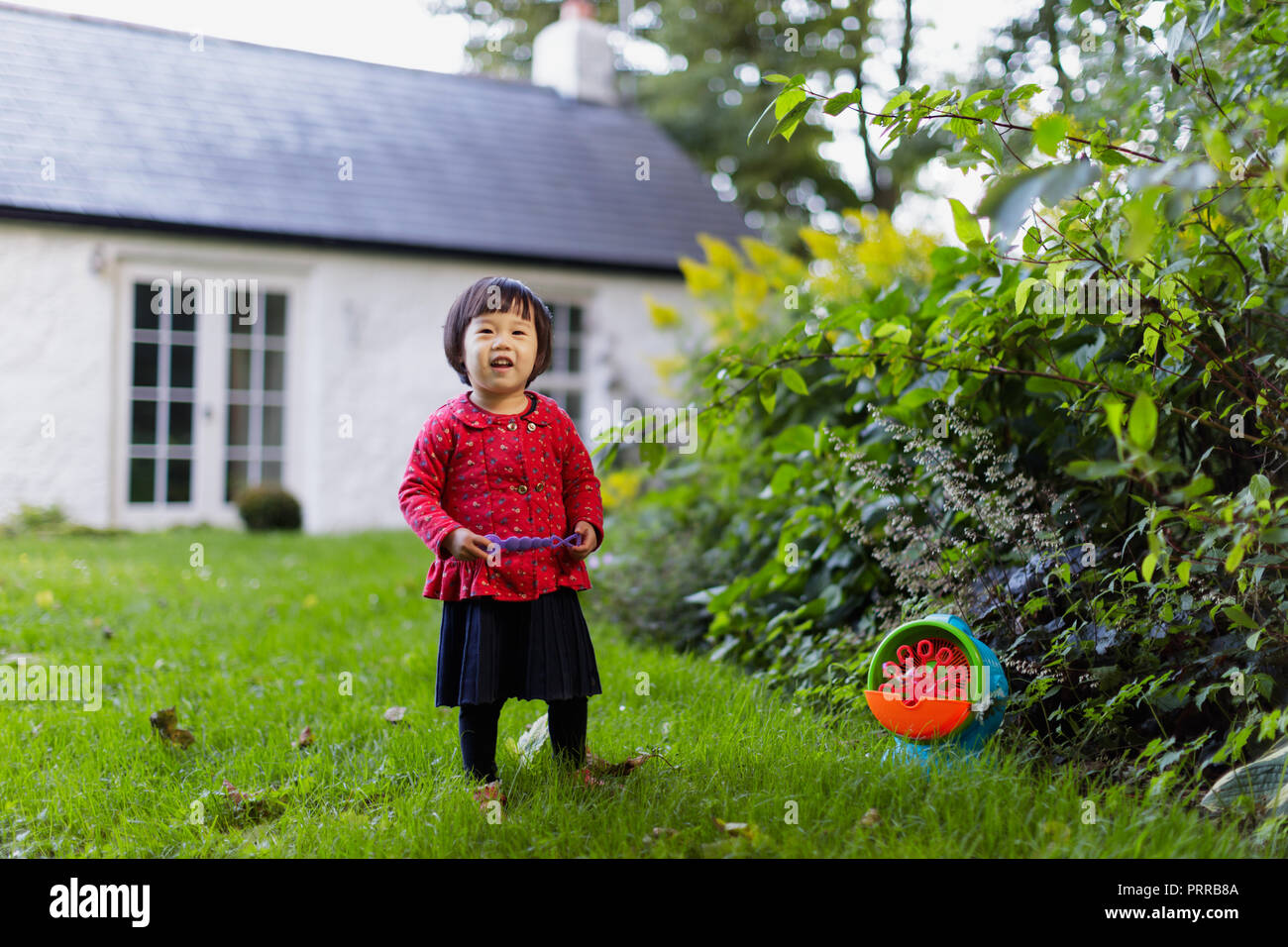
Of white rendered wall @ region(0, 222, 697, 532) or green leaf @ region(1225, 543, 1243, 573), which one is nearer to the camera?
green leaf @ region(1225, 543, 1243, 573)

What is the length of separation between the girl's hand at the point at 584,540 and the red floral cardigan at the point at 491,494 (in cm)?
2

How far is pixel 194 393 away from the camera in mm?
8906

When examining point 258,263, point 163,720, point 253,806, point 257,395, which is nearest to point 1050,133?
point 253,806

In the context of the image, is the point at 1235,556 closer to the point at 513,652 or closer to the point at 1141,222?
the point at 1141,222

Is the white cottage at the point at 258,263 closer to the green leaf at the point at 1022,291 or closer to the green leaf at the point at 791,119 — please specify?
the green leaf at the point at 791,119

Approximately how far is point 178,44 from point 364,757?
32.7 ft

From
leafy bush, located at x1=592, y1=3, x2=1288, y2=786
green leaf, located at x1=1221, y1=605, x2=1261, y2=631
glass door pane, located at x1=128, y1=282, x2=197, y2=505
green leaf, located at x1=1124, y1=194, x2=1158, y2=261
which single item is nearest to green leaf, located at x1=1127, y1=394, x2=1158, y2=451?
leafy bush, located at x1=592, y1=3, x2=1288, y2=786

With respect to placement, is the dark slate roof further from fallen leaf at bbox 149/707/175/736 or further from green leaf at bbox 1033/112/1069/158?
green leaf at bbox 1033/112/1069/158

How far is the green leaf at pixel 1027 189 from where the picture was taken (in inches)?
200

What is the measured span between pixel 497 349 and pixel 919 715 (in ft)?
4.28

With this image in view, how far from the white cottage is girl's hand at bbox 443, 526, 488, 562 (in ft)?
22.6

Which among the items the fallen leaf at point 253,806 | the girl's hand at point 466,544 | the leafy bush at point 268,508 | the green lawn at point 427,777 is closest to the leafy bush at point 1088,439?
the green lawn at point 427,777

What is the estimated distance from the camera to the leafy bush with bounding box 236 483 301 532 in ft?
28.2

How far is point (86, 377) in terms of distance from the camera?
8461 millimetres
